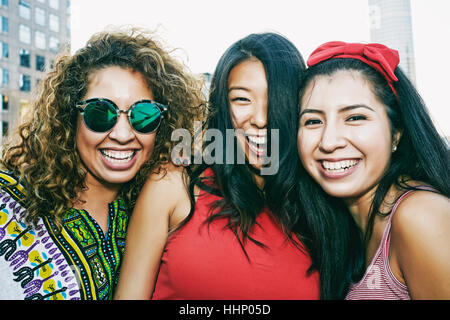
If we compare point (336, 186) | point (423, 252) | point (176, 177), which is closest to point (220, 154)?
point (176, 177)

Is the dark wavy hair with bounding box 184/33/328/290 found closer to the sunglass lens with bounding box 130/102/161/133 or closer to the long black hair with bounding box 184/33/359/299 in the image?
the long black hair with bounding box 184/33/359/299

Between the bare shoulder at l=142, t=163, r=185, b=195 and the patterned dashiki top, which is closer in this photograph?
the patterned dashiki top

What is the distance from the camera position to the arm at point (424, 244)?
1547 millimetres

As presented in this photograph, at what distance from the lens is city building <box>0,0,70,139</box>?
98.2 feet

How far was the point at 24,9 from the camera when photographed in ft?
105

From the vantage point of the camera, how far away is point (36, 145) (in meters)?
2.14

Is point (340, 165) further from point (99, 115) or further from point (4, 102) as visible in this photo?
point (4, 102)

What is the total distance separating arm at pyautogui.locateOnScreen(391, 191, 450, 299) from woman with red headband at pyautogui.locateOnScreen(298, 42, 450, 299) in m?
0.02

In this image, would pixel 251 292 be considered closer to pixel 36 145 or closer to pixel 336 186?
pixel 336 186

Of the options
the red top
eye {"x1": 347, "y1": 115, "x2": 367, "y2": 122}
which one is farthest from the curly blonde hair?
eye {"x1": 347, "y1": 115, "x2": 367, "y2": 122}

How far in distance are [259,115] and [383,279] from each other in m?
1.22

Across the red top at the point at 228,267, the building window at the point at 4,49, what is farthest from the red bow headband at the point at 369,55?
the building window at the point at 4,49

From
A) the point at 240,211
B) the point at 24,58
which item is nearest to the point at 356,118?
the point at 240,211

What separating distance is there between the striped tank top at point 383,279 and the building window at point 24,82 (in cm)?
3749
